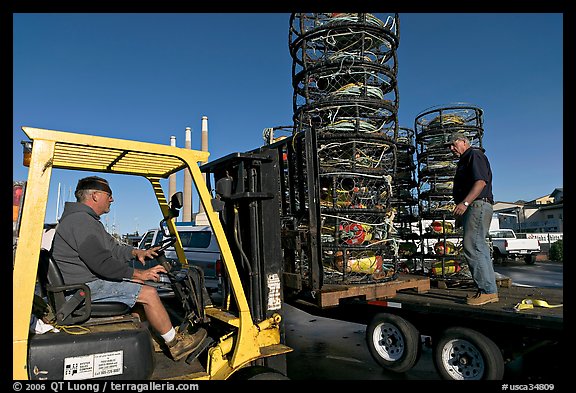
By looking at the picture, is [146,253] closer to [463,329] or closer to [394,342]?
[394,342]

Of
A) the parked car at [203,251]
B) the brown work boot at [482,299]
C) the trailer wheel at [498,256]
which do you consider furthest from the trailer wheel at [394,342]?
the trailer wheel at [498,256]

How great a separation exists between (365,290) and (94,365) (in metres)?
2.93

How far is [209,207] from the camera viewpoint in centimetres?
358

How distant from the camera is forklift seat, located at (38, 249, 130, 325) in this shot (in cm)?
319

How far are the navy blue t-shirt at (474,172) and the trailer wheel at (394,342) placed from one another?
172 centimetres

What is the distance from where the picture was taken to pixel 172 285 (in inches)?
166

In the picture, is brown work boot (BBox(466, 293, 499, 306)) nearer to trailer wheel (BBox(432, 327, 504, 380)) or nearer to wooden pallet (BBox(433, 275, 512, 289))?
trailer wheel (BBox(432, 327, 504, 380))

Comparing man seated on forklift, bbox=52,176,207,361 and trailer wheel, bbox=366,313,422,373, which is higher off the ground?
man seated on forklift, bbox=52,176,207,361

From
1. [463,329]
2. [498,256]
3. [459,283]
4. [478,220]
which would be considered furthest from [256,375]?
[498,256]

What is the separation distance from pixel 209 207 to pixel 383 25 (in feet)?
13.2

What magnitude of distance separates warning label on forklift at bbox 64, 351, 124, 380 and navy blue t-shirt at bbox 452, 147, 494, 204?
13.3 ft

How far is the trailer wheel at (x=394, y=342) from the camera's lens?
4.85 meters

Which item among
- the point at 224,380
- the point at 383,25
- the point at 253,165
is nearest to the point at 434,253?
the point at 383,25

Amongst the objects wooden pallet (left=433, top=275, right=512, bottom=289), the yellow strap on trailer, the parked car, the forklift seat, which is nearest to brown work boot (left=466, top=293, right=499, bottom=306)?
the yellow strap on trailer
